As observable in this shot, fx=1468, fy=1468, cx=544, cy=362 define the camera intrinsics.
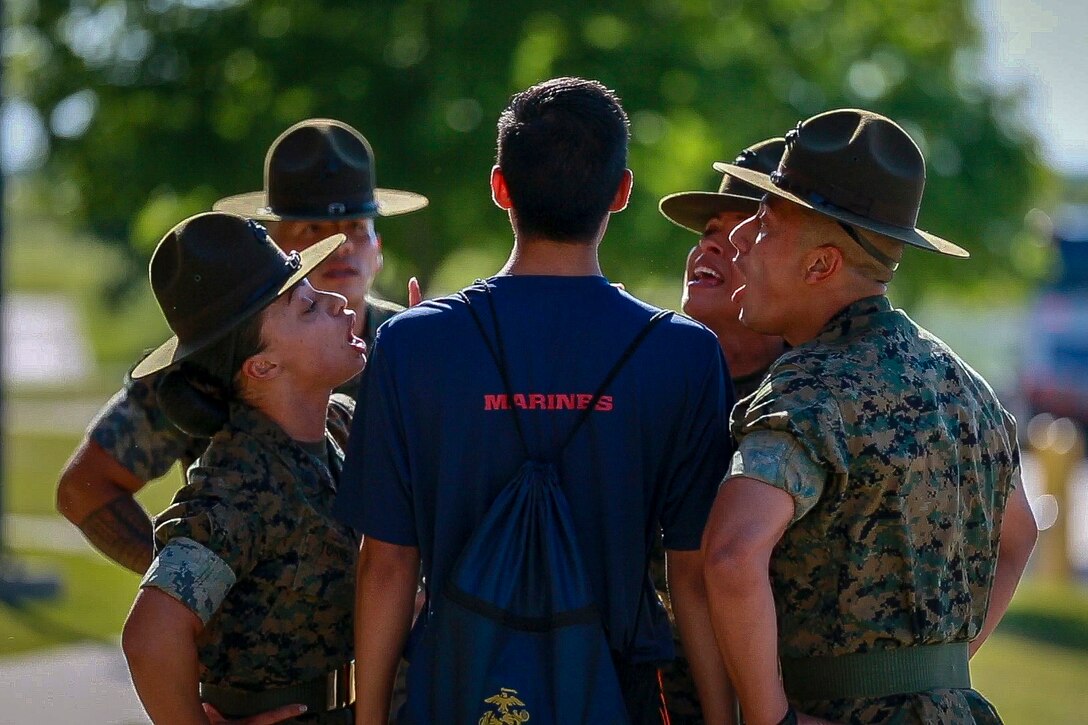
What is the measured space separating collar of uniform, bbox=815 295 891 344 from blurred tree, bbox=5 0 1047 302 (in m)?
6.01

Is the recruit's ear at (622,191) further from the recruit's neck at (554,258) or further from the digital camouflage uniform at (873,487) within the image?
the digital camouflage uniform at (873,487)

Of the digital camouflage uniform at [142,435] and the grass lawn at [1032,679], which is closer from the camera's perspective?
the digital camouflage uniform at [142,435]

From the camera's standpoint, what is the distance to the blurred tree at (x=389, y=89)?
346 inches

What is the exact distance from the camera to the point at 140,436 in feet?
12.8

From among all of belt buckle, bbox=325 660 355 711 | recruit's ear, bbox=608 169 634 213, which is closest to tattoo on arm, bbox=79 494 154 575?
belt buckle, bbox=325 660 355 711

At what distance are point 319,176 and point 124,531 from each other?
3.57ft

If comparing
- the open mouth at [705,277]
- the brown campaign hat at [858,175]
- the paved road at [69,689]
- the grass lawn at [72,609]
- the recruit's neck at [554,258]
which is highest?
the brown campaign hat at [858,175]

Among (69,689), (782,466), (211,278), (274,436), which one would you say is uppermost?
(211,278)

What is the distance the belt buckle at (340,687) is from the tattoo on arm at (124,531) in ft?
3.10

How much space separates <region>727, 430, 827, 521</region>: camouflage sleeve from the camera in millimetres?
2555

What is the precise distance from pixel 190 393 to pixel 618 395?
1039 millimetres

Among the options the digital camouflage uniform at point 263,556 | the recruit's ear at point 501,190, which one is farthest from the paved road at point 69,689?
the recruit's ear at point 501,190

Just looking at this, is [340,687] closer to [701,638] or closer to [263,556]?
[263,556]

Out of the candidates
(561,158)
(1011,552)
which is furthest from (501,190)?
(1011,552)
